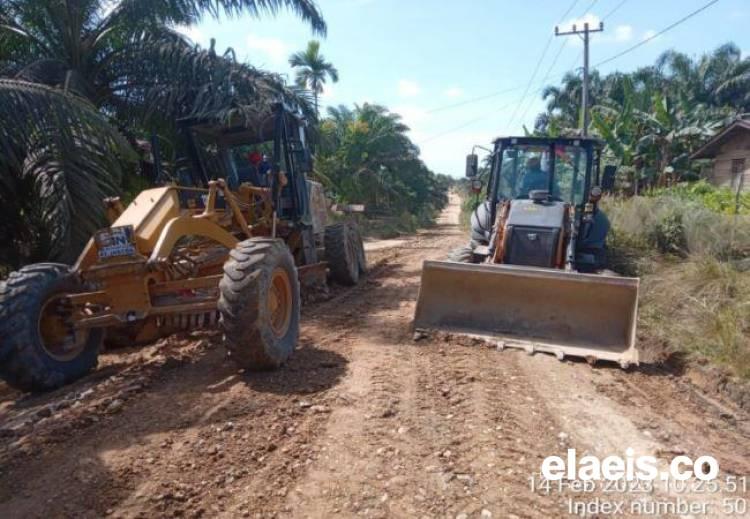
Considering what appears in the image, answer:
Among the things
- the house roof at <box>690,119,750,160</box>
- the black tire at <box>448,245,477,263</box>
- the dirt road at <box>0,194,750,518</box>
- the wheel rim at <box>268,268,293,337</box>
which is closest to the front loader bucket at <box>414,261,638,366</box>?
the dirt road at <box>0,194,750,518</box>

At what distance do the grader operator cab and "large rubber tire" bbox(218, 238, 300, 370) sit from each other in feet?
6.55

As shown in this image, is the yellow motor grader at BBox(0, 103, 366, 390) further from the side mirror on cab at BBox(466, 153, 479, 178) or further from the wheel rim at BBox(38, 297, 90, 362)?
the side mirror on cab at BBox(466, 153, 479, 178)

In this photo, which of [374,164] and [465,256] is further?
[374,164]

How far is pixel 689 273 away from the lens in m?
6.79

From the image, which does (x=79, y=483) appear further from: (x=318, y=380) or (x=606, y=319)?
(x=606, y=319)

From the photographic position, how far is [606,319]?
5.45 metres

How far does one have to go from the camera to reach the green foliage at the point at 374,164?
94.4 ft

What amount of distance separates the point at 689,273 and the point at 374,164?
24.5m

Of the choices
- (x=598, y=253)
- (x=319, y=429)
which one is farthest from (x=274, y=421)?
(x=598, y=253)

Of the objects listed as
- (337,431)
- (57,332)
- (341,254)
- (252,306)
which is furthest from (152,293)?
(341,254)

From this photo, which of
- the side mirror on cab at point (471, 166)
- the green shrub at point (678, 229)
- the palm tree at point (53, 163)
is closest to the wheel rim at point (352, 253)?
the side mirror on cab at point (471, 166)

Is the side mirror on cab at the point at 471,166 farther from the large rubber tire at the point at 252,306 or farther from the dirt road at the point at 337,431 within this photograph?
the large rubber tire at the point at 252,306

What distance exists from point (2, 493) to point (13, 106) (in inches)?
180

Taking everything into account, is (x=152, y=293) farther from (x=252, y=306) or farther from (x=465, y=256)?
(x=465, y=256)
